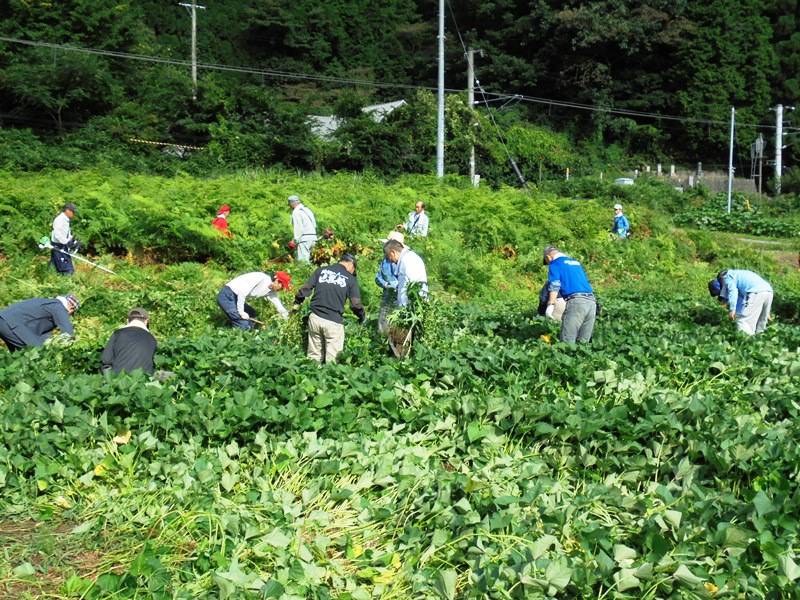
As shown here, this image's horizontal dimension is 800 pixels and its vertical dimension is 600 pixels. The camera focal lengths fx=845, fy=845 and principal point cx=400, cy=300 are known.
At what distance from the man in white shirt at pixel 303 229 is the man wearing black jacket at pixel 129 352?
24.3 feet

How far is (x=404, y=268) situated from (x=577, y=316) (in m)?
1.98

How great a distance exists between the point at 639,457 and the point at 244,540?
275 cm

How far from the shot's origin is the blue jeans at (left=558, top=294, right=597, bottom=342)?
9.30 m

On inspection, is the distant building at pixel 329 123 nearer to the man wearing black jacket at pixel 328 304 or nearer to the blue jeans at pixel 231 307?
the blue jeans at pixel 231 307

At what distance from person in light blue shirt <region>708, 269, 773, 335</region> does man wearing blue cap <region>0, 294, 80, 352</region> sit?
7.76m

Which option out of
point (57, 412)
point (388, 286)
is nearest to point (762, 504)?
point (57, 412)

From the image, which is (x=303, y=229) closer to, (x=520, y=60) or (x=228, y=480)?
(x=228, y=480)

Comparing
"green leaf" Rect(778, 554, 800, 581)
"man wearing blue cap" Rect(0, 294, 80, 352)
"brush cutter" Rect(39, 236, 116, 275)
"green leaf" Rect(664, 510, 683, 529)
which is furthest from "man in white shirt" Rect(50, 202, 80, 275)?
"green leaf" Rect(778, 554, 800, 581)

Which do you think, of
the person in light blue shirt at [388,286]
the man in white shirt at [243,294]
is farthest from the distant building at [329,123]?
the person in light blue shirt at [388,286]

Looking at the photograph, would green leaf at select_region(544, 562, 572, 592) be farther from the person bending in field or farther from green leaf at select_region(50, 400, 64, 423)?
the person bending in field

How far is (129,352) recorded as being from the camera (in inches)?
294

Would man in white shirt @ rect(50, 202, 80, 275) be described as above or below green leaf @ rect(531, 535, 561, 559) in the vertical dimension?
above

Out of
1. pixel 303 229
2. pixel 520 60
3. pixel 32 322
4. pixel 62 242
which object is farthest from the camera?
pixel 520 60

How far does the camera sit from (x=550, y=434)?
6121 mm
